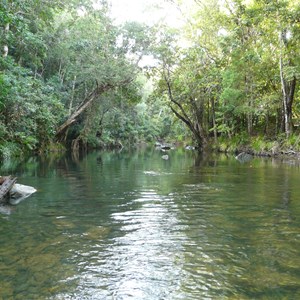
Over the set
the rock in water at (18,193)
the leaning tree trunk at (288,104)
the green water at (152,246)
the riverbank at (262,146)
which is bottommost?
the green water at (152,246)

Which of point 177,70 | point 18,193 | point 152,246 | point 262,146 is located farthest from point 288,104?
point 152,246

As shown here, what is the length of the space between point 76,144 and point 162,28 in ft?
51.9

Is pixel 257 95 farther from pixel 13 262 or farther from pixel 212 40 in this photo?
pixel 13 262

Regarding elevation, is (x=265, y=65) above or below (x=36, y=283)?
above

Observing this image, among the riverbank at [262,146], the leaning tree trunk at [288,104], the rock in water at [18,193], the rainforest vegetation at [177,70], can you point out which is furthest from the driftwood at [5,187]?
the leaning tree trunk at [288,104]

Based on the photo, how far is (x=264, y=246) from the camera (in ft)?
17.4

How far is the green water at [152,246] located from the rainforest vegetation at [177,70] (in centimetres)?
1333

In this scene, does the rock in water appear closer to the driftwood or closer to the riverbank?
the driftwood

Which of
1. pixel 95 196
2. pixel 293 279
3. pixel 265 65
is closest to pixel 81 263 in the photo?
pixel 293 279

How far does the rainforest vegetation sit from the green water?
1333cm

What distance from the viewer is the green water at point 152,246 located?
3.89 meters

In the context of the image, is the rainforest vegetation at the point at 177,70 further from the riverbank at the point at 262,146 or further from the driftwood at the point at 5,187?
the driftwood at the point at 5,187

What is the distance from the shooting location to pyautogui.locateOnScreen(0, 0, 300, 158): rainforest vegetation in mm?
23094

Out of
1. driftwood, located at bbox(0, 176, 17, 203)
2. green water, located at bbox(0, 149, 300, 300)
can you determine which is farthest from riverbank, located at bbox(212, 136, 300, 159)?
driftwood, located at bbox(0, 176, 17, 203)
